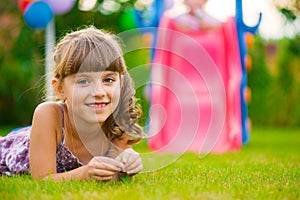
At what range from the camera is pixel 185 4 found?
19.7 ft

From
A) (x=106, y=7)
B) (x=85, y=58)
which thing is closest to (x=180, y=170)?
(x=85, y=58)

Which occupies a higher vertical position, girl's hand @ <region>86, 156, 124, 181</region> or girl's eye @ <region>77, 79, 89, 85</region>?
girl's eye @ <region>77, 79, 89, 85</region>

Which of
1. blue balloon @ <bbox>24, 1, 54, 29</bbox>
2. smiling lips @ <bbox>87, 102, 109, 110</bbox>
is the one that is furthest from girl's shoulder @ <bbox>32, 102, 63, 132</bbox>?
blue balloon @ <bbox>24, 1, 54, 29</bbox>

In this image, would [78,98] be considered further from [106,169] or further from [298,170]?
[298,170]

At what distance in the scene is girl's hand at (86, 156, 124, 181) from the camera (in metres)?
2.18

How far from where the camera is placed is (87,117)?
2430 millimetres

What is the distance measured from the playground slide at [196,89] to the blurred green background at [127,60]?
35 cm

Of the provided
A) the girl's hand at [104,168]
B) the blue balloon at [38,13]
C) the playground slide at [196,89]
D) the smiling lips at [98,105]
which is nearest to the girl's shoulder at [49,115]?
the smiling lips at [98,105]

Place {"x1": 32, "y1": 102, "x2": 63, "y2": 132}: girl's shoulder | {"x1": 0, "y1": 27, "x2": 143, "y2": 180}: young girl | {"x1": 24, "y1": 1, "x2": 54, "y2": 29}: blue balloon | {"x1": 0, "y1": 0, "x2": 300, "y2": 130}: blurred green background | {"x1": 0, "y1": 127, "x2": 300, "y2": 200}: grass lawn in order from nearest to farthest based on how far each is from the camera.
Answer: {"x1": 0, "y1": 127, "x2": 300, "y2": 200}: grass lawn → {"x1": 0, "y1": 27, "x2": 143, "y2": 180}: young girl → {"x1": 32, "y1": 102, "x2": 63, "y2": 132}: girl's shoulder → {"x1": 24, "y1": 1, "x2": 54, "y2": 29}: blue balloon → {"x1": 0, "y1": 0, "x2": 300, "y2": 130}: blurred green background

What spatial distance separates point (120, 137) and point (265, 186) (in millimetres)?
765

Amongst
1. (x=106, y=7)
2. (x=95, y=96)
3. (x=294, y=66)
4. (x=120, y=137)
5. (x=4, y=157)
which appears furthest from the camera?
(x=294, y=66)

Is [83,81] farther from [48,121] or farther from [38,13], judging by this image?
[38,13]

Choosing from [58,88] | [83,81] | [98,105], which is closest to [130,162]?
[98,105]

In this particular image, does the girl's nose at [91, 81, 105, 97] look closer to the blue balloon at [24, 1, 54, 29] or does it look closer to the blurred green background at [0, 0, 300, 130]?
the blue balloon at [24, 1, 54, 29]
